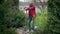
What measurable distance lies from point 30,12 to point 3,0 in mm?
4388

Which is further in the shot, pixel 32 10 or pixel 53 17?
pixel 32 10

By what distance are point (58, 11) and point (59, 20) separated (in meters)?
0.29

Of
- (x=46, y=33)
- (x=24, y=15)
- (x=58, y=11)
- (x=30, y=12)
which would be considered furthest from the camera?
(x=24, y=15)

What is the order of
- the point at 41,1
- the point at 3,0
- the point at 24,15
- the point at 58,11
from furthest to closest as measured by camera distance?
1. the point at 41,1
2. the point at 24,15
3. the point at 58,11
4. the point at 3,0

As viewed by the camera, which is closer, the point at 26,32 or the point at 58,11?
the point at 58,11

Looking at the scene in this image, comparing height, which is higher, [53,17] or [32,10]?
[53,17]

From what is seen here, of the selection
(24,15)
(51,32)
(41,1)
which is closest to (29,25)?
(24,15)

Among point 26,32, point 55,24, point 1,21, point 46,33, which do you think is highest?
point 1,21

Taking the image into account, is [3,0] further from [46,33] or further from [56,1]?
[46,33]

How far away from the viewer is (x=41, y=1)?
16.8 m

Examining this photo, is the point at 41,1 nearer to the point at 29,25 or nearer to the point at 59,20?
the point at 29,25

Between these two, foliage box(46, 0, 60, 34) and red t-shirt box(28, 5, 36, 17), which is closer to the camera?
foliage box(46, 0, 60, 34)

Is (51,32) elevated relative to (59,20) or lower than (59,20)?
lower

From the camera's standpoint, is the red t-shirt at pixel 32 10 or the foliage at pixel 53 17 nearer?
the foliage at pixel 53 17
